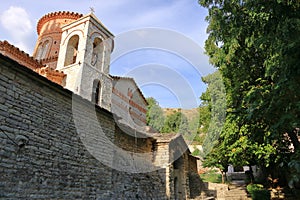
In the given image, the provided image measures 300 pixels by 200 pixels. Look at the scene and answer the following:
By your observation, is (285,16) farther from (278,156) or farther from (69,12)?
(69,12)

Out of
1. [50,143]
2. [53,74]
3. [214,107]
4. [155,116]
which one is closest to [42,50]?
[53,74]

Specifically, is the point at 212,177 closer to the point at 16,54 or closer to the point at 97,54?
the point at 97,54

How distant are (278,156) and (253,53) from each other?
4.50 m

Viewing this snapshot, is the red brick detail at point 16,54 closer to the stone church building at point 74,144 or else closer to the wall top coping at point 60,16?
the stone church building at point 74,144

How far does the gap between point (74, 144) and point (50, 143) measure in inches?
33.9

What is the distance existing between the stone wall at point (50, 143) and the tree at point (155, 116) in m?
20.2

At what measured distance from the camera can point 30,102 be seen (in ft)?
18.1

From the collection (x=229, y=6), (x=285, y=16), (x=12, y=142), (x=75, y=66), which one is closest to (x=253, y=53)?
(x=229, y=6)

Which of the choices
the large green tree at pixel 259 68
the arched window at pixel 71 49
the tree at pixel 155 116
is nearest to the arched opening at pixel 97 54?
the arched window at pixel 71 49

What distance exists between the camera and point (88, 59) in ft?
47.9

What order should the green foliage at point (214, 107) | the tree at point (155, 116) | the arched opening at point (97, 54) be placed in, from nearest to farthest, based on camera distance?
the green foliage at point (214, 107), the arched opening at point (97, 54), the tree at point (155, 116)

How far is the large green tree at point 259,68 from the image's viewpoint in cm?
484

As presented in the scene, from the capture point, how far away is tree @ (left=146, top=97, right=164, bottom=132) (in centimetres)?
2852

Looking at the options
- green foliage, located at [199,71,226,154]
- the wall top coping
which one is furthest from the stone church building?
the wall top coping
